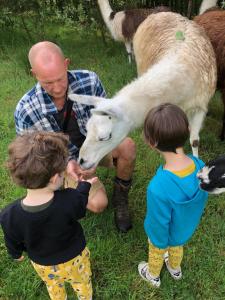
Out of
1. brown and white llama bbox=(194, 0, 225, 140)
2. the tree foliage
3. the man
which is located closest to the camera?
the man

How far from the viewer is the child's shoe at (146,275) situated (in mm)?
2660

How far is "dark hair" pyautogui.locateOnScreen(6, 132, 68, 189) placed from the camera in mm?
1775

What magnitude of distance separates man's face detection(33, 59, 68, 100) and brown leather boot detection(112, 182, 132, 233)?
101 cm

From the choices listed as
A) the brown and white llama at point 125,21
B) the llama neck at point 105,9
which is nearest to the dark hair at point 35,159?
the brown and white llama at point 125,21

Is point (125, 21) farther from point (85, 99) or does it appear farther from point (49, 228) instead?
point (49, 228)

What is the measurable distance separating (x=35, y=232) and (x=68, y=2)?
6.58m

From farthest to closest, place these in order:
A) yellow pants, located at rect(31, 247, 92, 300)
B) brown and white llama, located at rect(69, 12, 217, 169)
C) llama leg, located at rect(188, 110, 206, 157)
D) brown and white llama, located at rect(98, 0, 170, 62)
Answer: brown and white llama, located at rect(98, 0, 170, 62) < llama leg, located at rect(188, 110, 206, 157) < brown and white llama, located at rect(69, 12, 217, 169) < yellow pants, located at rect(31, 247, 92, 300)

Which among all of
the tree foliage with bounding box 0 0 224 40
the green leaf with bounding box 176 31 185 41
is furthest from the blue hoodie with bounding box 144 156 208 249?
the tree foliage with bounding box 0 0 224 40

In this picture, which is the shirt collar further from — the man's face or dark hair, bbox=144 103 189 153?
dark hair, bbox=144 103 189 153

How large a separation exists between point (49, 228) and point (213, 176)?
3.28 feet

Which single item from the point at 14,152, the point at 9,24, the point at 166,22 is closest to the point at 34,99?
the point at 14,152

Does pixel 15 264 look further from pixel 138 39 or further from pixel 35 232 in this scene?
pixel 138 39

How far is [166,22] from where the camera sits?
168 inches

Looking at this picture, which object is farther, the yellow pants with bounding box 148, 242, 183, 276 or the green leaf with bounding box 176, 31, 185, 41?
the green leaf with bounding box 176, 31, 185, 41
